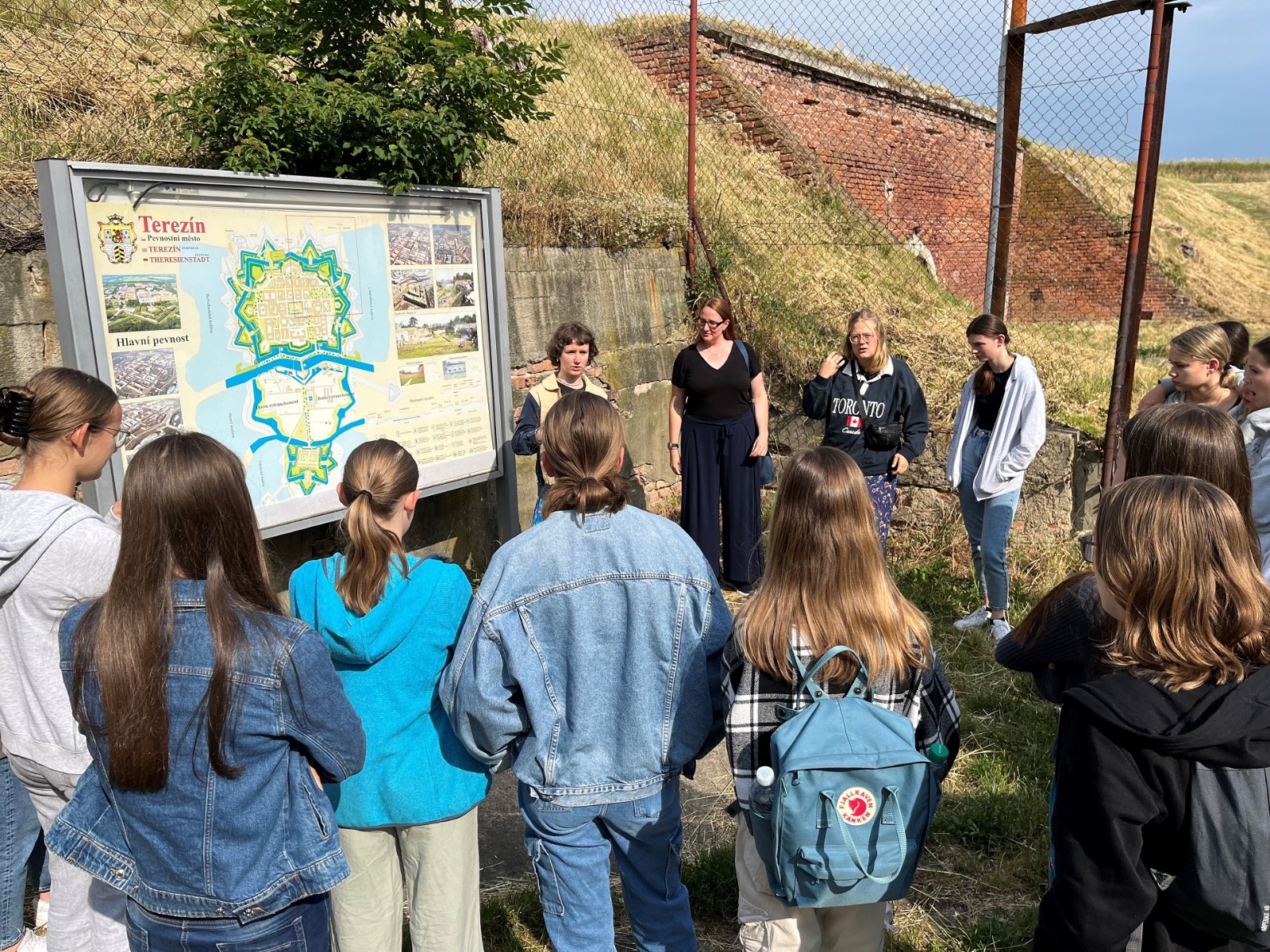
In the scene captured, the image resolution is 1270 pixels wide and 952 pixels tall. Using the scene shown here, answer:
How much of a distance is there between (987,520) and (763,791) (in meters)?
3.57

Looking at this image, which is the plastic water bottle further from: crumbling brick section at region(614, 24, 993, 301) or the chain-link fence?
crumbling brick section at region(614, 24, 993, 301)

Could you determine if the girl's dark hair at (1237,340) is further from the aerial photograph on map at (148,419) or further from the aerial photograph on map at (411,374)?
the aerial photograph on map at (148,419)

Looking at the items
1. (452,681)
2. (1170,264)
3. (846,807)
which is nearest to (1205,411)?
(846,807)

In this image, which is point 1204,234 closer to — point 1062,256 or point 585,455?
point 1062,256

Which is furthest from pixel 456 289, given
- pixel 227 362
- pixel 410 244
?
pixel 227 362

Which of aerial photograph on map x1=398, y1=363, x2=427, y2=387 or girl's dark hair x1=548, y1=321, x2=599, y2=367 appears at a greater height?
girl's dark hair x1=548, y1=321, x2=599, y2=367

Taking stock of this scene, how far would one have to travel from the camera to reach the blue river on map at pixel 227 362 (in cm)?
351

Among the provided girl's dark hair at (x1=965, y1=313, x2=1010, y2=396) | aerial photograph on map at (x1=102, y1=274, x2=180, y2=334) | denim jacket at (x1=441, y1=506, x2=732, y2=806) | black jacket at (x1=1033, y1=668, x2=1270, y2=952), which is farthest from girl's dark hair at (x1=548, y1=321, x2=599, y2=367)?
black jacket at (x1=1033, y1=668, x2=1270, y2=952)

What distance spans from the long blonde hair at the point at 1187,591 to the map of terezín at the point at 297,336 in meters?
2.92

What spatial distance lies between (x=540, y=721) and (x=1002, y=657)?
1182 mm

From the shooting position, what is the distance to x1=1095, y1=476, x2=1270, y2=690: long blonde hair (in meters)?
1.65

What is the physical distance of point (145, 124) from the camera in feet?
14.3

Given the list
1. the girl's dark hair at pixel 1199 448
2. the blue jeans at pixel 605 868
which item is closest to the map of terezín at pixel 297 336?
the blue jeans at pixel 605 868

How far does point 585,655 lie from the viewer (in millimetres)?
2227
